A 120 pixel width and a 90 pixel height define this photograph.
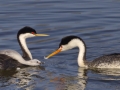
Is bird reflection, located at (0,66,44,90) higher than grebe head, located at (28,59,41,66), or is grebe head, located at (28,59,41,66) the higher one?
grebe head, located at (28,59,41,66)

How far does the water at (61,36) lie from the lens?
42.8 feet

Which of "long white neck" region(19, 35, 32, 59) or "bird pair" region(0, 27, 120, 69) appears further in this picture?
"long white neck" region(19, 35, 32, 59)

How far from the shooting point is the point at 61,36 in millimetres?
17484

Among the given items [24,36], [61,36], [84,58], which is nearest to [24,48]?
[24,36]

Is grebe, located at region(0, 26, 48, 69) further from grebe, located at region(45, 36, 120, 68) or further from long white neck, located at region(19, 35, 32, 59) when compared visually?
grebe, located at region(45, 36, 120, 68)

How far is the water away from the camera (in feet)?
42.8

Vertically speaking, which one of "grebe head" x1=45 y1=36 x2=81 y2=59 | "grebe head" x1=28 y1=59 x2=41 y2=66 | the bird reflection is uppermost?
"grebe head" x1=45 y1=36 x2=81 y2=59

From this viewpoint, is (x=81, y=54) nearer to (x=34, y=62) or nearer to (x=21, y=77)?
(x=34, y=62)

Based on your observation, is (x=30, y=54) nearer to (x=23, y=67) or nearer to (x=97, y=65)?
(x=23, y=67)

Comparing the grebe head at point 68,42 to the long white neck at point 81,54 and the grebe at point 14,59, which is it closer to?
the long white neck at point 81,54

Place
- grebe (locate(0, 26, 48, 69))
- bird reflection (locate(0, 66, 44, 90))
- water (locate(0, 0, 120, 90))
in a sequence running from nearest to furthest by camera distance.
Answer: bird reflection (locate(0, 66, 44, 90))
water (locate(0, 0, 120, 90))
grebe (locate(0, 26, 48, 69))

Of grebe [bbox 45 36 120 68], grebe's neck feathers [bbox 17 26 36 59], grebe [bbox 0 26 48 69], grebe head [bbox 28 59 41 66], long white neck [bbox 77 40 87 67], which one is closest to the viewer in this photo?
grebe [bbox 45 36 120 68]

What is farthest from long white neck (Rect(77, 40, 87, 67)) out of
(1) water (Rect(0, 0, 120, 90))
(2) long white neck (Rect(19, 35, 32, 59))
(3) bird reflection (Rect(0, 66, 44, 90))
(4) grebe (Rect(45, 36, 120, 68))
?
(2) long white neck (Rect(19, 35, 32, 59))

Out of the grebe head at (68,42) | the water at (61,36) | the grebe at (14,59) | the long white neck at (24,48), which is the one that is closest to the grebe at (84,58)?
the grebe head at (68,42)
